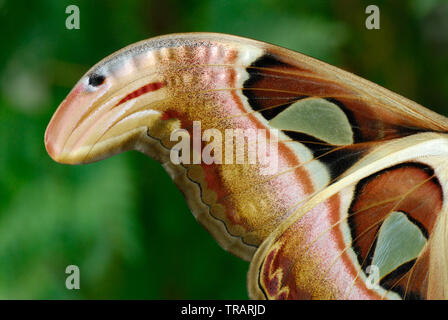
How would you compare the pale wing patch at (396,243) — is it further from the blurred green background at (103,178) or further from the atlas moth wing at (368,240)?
the blurred green background at (103,178)

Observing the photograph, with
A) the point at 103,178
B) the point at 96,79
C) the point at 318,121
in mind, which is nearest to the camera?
the point at 96,79

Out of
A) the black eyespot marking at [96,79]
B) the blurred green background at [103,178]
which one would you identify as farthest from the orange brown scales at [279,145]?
the blurred green background at [103,178]

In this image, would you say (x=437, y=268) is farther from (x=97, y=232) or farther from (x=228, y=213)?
(x=97, y=232)

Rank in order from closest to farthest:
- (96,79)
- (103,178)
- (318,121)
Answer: (96,79) → (318,121) → (103,178)

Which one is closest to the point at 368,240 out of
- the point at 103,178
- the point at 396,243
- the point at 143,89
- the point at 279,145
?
the point at 396,243

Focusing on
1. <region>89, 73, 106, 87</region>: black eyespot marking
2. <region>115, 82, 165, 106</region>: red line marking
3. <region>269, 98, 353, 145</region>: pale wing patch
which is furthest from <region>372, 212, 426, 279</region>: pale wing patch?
<region>89, 73, 106, 87</region>: black eyespot marking

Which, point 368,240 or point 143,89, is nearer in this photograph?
point 143,89

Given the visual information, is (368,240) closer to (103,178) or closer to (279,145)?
(279,145)
